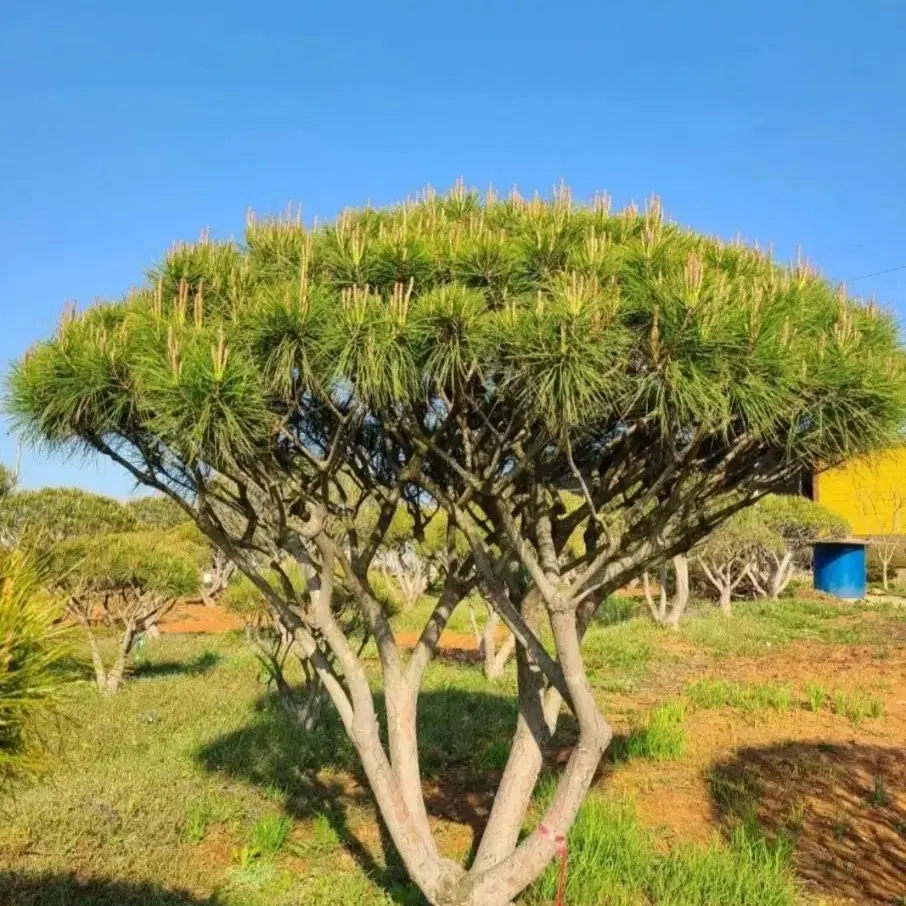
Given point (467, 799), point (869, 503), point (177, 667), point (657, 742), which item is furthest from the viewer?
point (869, 503)

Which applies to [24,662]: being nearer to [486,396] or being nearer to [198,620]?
[486,396]

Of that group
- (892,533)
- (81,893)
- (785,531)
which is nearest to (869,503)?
(892,533)

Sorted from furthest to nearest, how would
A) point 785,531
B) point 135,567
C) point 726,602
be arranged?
point 785,531, point 726,602, point 135,567

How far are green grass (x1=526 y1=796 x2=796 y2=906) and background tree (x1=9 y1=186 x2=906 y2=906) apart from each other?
53 cm

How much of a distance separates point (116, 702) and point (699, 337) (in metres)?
9.14

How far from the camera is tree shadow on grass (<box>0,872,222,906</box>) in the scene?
15.5ft

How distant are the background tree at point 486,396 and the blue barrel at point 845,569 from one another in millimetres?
18499

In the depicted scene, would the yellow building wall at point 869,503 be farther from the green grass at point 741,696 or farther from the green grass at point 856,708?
the green grass at point 856,708

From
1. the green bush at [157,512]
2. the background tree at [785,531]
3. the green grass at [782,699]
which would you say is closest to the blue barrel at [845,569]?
the background tree at [785,531]

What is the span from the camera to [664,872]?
5.00 meters

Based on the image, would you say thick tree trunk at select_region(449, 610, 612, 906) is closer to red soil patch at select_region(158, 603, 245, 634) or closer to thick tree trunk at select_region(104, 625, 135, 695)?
thick tree trunk at select_region(104, 625, 135, 695)

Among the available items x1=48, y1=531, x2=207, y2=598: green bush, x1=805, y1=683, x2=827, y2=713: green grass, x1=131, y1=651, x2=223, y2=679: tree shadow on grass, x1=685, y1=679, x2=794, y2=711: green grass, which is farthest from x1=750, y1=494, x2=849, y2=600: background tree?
x1=48, y1=531, x2=207, y2=598: green bush

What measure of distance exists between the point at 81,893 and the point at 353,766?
306cm

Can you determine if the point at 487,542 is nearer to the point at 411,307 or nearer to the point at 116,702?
the point at 411,307
